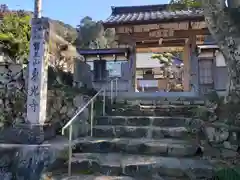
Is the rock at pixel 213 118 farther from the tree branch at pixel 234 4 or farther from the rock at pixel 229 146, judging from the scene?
the tree branch at pixel 234 4

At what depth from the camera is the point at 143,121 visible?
6.80 metres

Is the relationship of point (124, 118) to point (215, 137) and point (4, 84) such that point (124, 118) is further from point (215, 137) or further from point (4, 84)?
point (4, 84)

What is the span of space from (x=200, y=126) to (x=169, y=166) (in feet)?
6.34

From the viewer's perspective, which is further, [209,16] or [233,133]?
[209,16]

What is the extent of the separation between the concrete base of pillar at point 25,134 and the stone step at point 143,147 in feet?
3.99

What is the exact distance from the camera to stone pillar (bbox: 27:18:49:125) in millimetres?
6102

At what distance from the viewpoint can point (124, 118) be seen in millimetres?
6867

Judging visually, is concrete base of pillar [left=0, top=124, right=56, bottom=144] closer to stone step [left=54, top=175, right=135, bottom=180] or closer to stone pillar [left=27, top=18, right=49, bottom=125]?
stone pillar [left=27, top=18, right=49, bottom=125]

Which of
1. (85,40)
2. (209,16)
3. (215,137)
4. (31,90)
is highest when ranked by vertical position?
(85,40)

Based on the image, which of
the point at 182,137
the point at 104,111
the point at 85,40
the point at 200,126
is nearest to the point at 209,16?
the point at 200,126

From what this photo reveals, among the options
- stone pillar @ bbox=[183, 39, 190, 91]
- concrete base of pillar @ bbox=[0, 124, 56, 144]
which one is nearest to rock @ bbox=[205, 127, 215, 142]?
concrete base of pillar @ bbox=[0, 124, 56, 144]

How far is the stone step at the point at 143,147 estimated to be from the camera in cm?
502

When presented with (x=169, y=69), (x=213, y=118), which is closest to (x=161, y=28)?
(x=213, y=118)

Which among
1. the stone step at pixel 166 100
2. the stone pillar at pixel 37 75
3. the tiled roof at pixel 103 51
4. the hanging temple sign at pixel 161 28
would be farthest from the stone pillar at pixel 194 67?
the stone pillar at pixel 37 75
